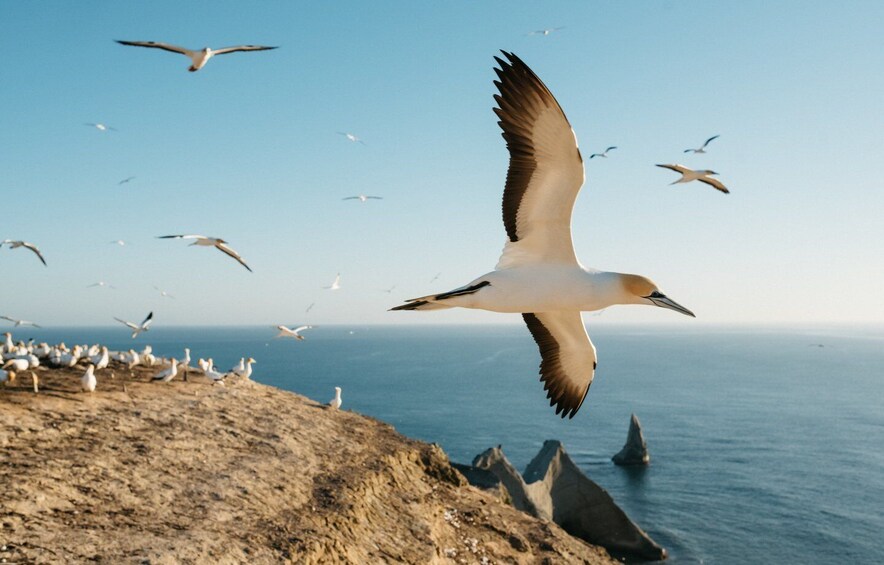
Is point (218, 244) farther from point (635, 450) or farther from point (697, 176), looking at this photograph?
point (635, 450)

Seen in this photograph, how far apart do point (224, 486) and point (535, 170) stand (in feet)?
46.3

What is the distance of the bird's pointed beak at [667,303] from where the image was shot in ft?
17.1

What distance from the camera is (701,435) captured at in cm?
7438

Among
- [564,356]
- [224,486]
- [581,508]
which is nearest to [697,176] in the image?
[564,356]

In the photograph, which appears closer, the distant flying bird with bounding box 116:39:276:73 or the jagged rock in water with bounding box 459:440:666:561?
the distant flying bird with bounding box 116:39:276:73

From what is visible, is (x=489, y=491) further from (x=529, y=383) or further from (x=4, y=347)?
(x=529, y=383)

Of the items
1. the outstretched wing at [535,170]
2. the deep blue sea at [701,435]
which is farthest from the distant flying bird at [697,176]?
the deep blue sea at [701,435]

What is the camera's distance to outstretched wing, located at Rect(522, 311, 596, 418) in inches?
296

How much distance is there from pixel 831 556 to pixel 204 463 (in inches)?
1548

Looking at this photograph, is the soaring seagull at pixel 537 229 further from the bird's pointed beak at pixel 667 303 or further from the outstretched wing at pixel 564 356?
the outstretched wing at pixel 564 356

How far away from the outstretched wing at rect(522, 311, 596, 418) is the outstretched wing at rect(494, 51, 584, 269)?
1331 millimetres

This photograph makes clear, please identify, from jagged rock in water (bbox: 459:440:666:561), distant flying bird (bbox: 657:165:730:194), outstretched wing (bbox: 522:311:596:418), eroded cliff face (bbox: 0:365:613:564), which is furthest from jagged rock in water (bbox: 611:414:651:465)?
outstretched wing (bbox: 522:311:596:418)

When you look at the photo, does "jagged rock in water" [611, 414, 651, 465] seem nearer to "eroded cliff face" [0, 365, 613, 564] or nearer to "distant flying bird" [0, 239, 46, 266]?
"eroded cliff face" [0, 365, 613, 564]

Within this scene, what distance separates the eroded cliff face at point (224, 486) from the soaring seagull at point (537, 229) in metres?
9.60
